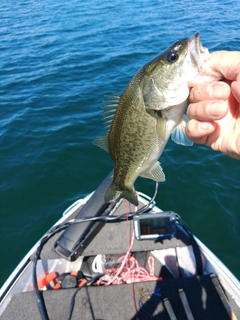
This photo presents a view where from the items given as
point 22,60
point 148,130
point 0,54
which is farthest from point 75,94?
point 148,130

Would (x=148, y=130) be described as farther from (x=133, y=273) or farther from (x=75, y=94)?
(x=75, y=94)

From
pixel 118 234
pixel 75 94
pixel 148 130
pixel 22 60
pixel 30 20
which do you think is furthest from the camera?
pixel 30 20

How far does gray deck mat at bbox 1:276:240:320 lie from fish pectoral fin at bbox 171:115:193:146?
6.57ft

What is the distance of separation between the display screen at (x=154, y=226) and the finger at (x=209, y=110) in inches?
88.6

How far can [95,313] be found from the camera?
3.09m

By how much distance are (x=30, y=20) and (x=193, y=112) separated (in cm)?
1958

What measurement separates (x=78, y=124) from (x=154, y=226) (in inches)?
198

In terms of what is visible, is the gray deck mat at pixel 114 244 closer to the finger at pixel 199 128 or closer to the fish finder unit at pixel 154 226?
the fish finder unit at pixel 154 226

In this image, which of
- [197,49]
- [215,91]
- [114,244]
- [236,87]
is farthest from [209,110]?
[114,244]

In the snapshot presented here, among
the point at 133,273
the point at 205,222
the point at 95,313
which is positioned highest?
the point at 95,313

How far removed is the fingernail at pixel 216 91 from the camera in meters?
1.87

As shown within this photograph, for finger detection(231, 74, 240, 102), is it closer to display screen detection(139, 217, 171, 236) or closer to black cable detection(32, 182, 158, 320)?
black cable detection(32, 182, 158, 320)

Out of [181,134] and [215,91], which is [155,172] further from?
[215,91]

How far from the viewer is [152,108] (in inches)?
86.7
